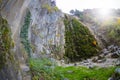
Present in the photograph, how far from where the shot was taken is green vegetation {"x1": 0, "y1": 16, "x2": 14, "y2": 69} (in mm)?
10279

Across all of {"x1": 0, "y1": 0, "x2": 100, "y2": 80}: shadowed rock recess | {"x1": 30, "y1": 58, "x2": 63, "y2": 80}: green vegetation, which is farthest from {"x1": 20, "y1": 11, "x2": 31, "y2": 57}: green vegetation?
{"x1": 30, "y1": 58, "x2": 63, "y2": 80}: green vegetation

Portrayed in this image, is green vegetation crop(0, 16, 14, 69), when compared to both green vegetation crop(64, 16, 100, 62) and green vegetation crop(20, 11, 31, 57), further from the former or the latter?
green vegetation crop(64, 16, 100, 62)

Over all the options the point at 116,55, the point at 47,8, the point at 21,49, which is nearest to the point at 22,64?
the point at 21,49

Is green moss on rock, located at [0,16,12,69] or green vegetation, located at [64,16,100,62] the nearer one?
green moss on rock, located at [0,16,12,69]

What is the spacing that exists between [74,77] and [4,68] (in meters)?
11.6

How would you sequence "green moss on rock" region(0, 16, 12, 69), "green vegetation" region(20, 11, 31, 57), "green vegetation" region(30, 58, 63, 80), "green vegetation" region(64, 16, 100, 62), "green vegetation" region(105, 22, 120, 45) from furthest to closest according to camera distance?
"green vegetation" region(105, 22, 120, 45) < "green vegetation" region(64, 16, 100, 62) < "green vegetation" region(20, 11, 31, 57) < "green vegetation" region(30, 58, 63, 80) < "green moss on rock" region(0, 16, 12, 69)

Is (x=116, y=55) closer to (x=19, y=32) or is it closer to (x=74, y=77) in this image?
(x=74, y=77)

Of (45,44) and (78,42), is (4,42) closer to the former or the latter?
(45,44)

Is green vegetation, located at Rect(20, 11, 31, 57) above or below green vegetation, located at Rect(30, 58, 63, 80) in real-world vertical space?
above

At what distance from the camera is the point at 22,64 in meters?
13.8

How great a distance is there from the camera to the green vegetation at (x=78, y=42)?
46281 millimetres

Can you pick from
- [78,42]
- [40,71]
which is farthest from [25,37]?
[78,42]

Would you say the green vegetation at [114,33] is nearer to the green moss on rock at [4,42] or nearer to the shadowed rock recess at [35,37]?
the shadowed rock recess at [35,37]

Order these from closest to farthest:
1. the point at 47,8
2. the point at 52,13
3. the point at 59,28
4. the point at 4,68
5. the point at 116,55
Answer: the point at 4,68 → the point at 116,55 → the point at 47,8 → the point at 52,13 → the point at 59,28
